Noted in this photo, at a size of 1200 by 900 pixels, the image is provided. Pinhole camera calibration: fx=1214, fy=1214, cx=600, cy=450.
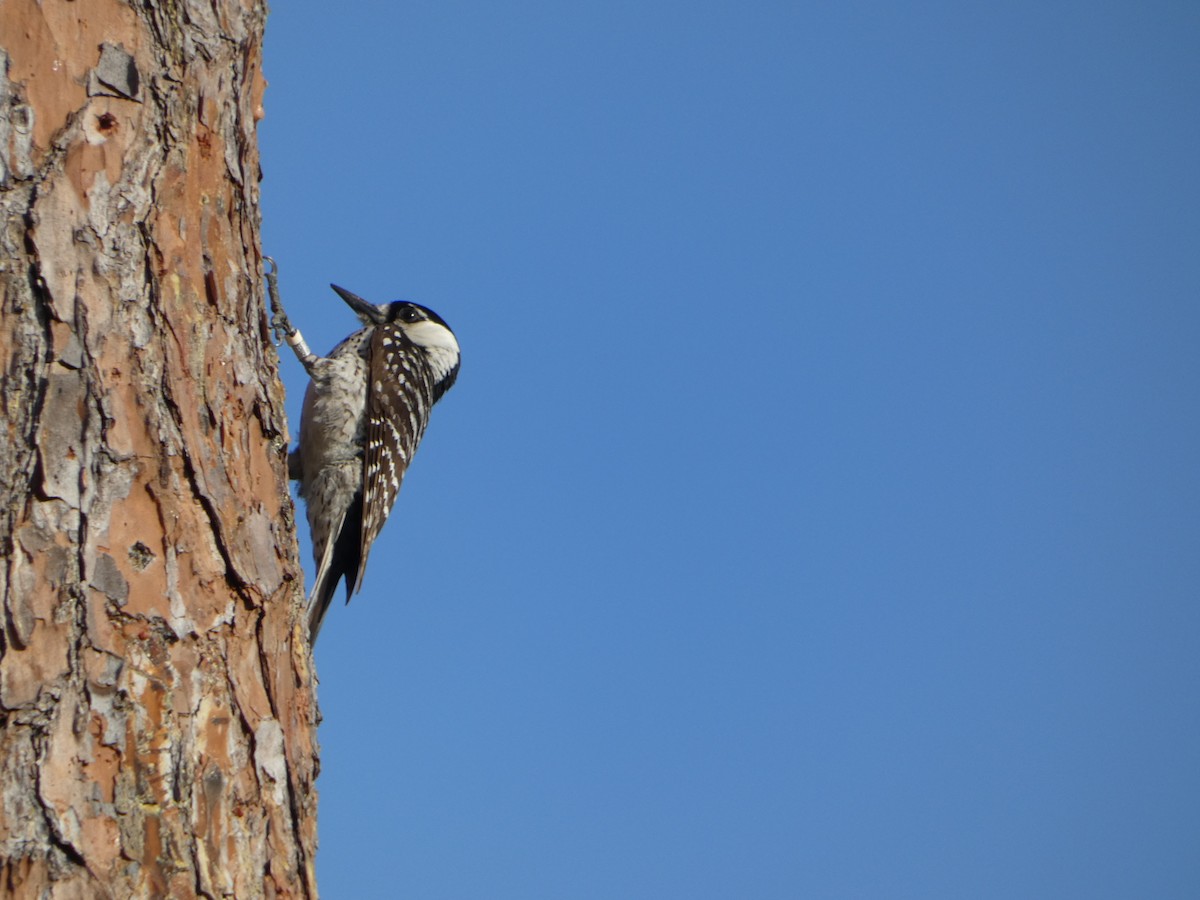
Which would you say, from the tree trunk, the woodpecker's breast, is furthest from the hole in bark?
the woodpecker's breast

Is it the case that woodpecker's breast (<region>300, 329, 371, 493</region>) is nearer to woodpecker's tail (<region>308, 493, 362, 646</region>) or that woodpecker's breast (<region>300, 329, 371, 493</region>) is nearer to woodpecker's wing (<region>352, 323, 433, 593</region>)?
woodpecker's wing (<region>352, 323, 433, 593</region>)

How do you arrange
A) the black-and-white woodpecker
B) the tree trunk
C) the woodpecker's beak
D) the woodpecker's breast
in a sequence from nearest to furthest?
the tree trunk
the black-and-white woodpecker
the woodpecker's breast
the woodpecker's beak

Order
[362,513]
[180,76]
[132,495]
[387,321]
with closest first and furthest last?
1. [132,495]
2. [180,76]
3. [362,513]
4. [387,321]

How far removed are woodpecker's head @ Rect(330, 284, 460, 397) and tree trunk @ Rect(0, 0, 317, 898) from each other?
3378 mm

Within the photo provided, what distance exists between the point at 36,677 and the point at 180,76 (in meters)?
1.40

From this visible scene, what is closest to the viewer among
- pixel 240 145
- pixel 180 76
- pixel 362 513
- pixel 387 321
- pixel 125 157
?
pixel 125 157

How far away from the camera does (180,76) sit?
277 cm

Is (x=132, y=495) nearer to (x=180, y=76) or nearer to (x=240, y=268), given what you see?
(x=240, y=268)

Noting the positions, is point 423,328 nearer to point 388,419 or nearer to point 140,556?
point 388,419

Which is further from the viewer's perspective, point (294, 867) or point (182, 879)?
point (294, 867)

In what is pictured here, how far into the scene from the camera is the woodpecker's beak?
6270 mm

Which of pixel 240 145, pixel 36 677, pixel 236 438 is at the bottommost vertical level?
pixel 36 677

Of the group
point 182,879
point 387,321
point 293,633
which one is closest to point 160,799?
point 182,879

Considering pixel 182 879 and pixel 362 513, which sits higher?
pixel 362 513
